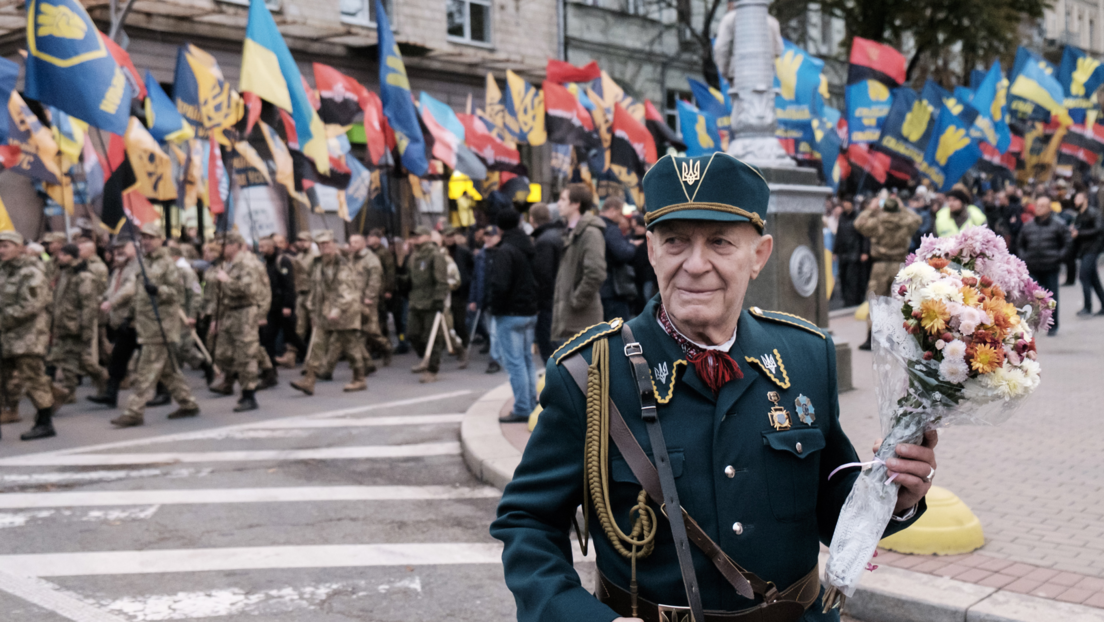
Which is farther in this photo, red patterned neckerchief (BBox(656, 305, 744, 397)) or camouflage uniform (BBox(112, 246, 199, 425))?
camouflage uniform (BBox(112, 246, 199, 425))

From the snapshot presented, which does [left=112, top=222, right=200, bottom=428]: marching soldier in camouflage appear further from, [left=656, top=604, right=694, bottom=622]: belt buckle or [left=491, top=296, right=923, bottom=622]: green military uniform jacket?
[left=656, top=604, right=694, bottom=622]: belt buckle

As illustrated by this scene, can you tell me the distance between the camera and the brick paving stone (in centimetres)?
444

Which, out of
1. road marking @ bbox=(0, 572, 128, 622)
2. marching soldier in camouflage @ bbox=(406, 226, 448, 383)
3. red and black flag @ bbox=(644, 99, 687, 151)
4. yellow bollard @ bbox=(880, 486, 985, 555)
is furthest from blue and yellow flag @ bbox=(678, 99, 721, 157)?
road marking @ bbox=(0, 572, 128, 622)

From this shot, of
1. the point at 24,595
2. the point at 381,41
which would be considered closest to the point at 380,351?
the point at 381,41

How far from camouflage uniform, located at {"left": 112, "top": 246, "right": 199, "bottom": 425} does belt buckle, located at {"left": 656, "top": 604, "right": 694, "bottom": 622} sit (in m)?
9.46

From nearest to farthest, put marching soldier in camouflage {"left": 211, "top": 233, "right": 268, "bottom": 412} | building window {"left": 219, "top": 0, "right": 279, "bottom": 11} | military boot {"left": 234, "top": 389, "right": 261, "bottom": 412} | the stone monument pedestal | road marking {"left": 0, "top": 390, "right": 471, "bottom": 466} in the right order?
the stone monument pedestal → road marking {"left": 0, "top": 390, "right": 471, "bottom": 466} → military boot {"left": 234, "top": 389, "right": 261, "bottom": 412} → marching soldier in camouflage {"left": 211, "top": 233, "right": 268, "bottom": 412} → building window {"left": 219, "top": 0, "right": 279, "bottom": 11}

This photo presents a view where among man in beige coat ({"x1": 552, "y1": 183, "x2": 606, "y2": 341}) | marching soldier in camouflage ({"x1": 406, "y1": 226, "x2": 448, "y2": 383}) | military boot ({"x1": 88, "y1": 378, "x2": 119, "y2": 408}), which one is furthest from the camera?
marching soldier in camouflage ({"x1": 406, "y1": 226, "x2": 448, "y2": 383})

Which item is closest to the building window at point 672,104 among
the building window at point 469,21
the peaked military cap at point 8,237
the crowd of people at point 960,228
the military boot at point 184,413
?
the building window at point 469,21

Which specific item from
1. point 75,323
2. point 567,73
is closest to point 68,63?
point 75,323

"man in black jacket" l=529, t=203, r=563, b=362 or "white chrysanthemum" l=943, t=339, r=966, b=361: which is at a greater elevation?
"white chrysanthemum" l=943, t=339, r=966, b=361

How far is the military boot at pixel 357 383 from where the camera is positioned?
12617mm

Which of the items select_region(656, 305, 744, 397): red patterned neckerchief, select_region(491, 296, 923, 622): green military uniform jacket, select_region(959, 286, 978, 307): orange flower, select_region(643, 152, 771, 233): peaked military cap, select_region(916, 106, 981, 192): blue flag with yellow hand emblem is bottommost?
select_region(491, 296, 923, 622): green military uniform jacket

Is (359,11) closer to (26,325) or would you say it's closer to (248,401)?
(248,401)

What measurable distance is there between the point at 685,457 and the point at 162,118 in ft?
46.1
